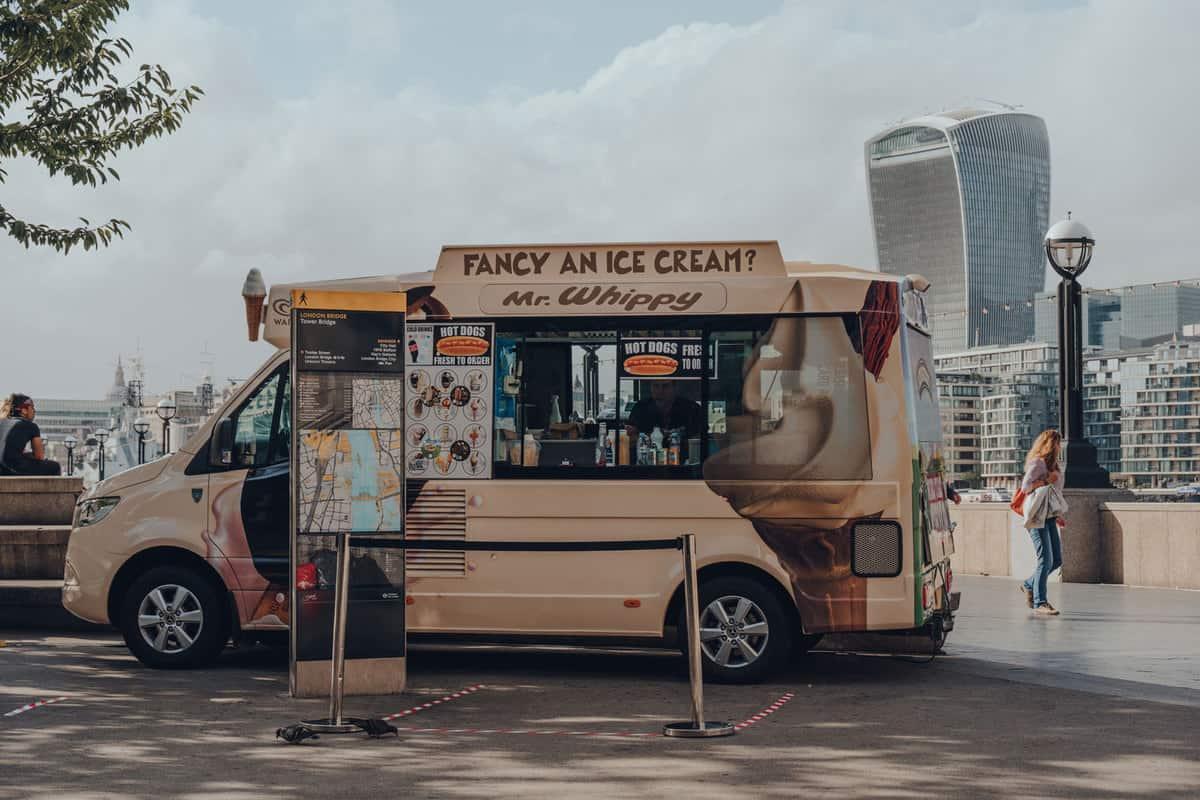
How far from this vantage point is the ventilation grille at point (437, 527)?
10312 millimetres

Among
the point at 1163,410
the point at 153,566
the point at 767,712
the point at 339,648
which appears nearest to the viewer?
the point at 339,648

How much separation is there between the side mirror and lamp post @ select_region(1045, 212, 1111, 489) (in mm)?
10965

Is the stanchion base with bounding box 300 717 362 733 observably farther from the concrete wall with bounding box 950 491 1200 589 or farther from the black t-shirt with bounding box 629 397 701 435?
the concrete wall with bounding box 950 491 1200 589

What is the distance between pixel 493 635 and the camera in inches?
407

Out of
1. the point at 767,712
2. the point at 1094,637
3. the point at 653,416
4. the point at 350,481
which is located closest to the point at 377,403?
the point at 350,481

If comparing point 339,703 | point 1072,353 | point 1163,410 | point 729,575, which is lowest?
point 339,703

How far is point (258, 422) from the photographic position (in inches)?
419

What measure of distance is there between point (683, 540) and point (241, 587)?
3.69 meters

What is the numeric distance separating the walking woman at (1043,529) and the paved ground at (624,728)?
233 cm

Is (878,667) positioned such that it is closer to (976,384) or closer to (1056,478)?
(1056,478)

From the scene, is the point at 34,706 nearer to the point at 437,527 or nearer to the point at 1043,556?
the point at 437,527

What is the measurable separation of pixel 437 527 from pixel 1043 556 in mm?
7006

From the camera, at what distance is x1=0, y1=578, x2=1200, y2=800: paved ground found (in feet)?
22.3

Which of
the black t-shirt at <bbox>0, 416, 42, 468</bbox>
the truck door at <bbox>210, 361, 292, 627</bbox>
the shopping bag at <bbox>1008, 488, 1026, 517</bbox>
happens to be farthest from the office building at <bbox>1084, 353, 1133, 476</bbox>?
the truck door at <bbox>210, 361, 292, 627</bbox>
